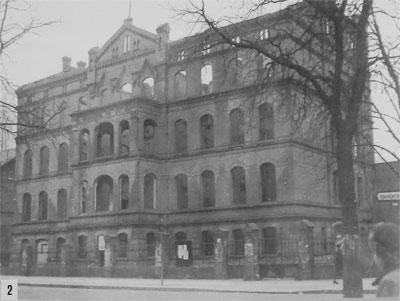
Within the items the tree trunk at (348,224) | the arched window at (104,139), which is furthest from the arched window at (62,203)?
the tree trunk at (348,224)

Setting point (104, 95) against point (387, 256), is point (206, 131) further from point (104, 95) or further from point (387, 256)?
point (387, 256)

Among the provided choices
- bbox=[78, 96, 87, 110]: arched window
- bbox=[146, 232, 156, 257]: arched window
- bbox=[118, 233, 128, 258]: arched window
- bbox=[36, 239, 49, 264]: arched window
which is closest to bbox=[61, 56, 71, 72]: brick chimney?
bbox=[78, 96, 87, 110]: arched window

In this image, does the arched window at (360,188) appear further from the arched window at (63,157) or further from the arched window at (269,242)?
the arched window at (63,157)

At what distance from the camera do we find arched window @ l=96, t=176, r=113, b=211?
3597 cm

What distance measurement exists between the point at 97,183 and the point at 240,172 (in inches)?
380

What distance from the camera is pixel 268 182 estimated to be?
31453 millimetres

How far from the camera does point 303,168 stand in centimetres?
3130

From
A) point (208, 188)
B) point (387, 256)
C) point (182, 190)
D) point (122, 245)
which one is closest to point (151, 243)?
point (122, 245)

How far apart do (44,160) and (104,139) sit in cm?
671

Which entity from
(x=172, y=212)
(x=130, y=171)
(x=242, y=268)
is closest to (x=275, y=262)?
(x=242, y=268)

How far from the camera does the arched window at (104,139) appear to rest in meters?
36.3

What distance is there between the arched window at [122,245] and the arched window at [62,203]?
8.61 meters

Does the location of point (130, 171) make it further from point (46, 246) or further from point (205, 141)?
point (46, 246)

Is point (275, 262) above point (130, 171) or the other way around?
the other way around
